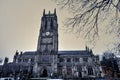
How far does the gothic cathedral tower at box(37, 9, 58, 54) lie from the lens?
48.0m

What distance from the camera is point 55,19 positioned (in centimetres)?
5356

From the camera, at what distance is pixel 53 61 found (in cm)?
4547

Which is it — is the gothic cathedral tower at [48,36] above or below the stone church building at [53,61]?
above

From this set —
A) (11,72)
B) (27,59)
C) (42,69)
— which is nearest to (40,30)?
(27,59)

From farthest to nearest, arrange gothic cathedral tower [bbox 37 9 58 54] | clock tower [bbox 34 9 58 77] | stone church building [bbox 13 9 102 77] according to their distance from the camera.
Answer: gothic cathedral tower [bbox 37 9 58 54] → stone church building [bbox 13 9 102 77] → clock tower [bbox 34 9 58 77]

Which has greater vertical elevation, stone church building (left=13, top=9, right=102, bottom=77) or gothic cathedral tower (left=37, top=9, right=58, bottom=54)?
gothic cathedral tower (left=37, top=9, right=58, bottom=54)

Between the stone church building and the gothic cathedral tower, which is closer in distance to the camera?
the stone church building

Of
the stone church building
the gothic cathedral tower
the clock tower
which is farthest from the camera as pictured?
the gothic cathedral tower

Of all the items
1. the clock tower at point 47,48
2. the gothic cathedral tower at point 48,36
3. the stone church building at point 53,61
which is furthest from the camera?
the gothic cathedral tower at point 48,36

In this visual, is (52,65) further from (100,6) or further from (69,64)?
(100,6)

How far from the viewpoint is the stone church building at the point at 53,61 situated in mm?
45000

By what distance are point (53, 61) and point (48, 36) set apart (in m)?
10.6

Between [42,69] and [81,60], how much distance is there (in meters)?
15.0

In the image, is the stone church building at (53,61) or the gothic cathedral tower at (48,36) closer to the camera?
the stone church building at (53,61)
